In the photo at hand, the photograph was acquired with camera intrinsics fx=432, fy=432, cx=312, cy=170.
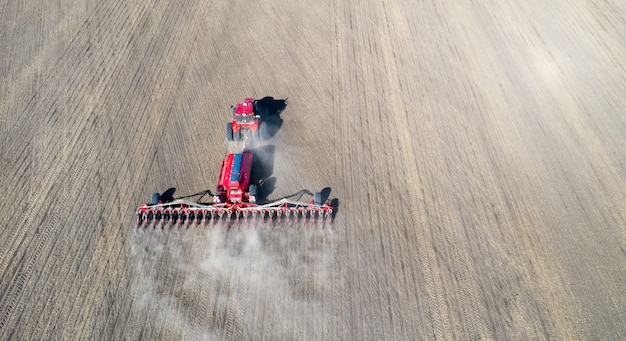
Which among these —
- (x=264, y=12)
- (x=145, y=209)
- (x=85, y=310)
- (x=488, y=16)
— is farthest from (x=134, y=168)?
(x=488, y=16)

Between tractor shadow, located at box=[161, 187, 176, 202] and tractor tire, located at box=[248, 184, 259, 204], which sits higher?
tractor tire, located at box=[248, 184, 259, 204]

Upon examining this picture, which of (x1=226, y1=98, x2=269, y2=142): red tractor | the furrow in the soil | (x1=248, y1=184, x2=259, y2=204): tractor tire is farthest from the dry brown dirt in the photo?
(x1=248, y1=184, x2=259, y2=204): tractor tire

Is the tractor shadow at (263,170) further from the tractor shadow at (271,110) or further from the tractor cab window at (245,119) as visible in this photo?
the tractor cab window at (245,119)

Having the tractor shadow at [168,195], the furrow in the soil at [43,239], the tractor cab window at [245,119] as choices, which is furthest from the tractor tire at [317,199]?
the furrow in the soil at [43,239]

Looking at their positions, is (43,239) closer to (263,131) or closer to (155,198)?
(155,198)

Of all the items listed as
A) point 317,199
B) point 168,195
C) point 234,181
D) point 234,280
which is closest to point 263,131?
point 234,181

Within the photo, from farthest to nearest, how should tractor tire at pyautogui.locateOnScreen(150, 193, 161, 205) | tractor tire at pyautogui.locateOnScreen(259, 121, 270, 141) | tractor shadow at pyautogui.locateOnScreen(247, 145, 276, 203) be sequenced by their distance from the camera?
1. tractor tire at pyautogui.locateOnScreen(259, 121, 270, 141)
2. tractor shadow at pyautogui.locateOnScreen(247, 145, 276, 203)
3. tractor tire at pyautogui.locateOnScreen(150, 193, 161, 205)

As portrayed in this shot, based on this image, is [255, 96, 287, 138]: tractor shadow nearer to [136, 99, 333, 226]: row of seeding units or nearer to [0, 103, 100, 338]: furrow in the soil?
[136, 99, 333, 226]: row of seeding units
